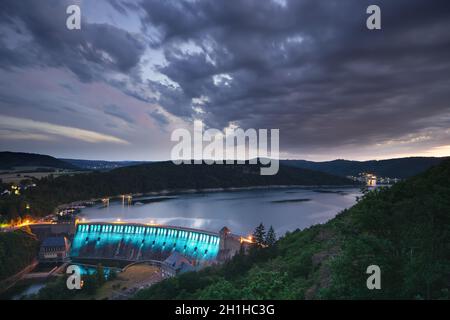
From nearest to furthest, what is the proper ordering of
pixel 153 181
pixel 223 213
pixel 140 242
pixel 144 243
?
pixel 144 243, pixel 140 242, pixel 223 213, pixel 153 181

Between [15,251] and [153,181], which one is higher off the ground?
[153,181]

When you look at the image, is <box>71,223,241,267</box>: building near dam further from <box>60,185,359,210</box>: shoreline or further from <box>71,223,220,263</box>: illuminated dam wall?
<box>60,185,359,210</box>: shoreline

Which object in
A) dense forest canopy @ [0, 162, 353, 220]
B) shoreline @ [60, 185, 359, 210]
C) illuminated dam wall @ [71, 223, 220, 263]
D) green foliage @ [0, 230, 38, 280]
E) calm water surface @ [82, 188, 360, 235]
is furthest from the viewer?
shoreline @ [60, 185, 359, 210]

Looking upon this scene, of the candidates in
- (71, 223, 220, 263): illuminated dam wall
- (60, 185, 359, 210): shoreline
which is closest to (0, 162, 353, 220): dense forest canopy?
(60, 185, 359, 210): shoreline

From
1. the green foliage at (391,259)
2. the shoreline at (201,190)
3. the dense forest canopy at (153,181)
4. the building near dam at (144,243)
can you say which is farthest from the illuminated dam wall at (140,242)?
the shoreline at (201,190)

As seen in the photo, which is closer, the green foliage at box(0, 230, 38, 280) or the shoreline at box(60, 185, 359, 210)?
the green foliage at box(0, 230, 38, 280)

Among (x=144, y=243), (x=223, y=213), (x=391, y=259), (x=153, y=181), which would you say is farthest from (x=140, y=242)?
(x=153, y=181)

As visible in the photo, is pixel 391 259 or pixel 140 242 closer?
pixel 391 259

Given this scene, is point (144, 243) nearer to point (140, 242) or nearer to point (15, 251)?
point (140, 242)

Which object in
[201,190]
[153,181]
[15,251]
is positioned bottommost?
[15,251]
